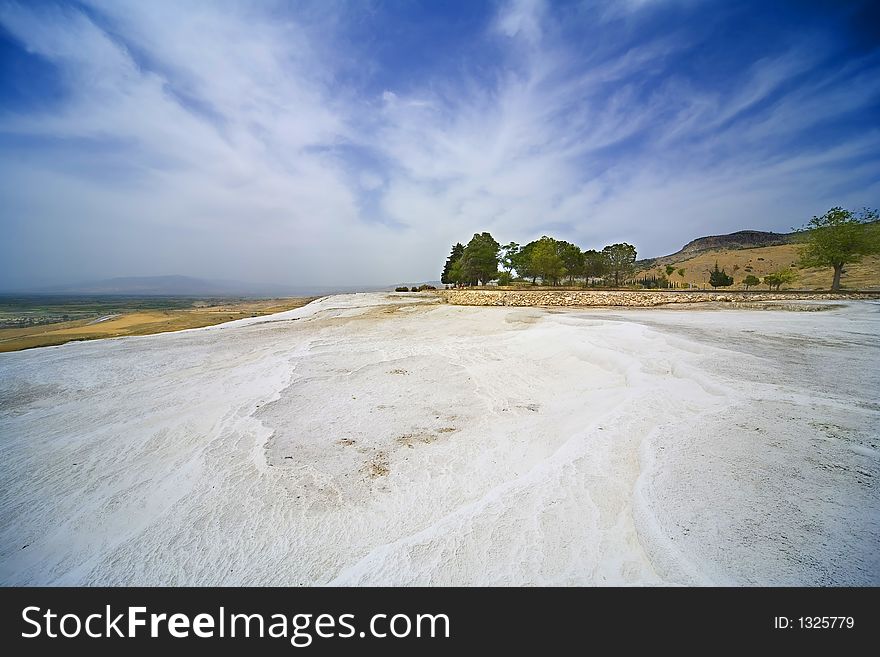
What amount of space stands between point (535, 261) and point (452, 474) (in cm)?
3771

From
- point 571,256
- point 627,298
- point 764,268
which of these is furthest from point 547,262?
point 764,268

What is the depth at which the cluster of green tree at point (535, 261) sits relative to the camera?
135ft

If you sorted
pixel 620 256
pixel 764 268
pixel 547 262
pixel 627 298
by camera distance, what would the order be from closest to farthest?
pixel 627 298 < pixel 547 262 < pixel 620 256 < pixel 764 268

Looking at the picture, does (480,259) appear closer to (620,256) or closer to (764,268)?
(620,256)

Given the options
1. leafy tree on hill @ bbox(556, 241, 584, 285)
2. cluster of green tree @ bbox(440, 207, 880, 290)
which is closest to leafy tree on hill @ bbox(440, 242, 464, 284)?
cluster of green tree @ bbox(440, 207, 880, 290)

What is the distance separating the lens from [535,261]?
3800cm

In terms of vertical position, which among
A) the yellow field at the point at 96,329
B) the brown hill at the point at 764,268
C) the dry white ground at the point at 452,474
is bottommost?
the dry white ground at the point at 452,474

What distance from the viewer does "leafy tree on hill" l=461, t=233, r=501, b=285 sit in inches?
1752

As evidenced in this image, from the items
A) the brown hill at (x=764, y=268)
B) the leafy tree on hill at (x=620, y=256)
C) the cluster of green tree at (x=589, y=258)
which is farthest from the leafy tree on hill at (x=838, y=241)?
the leafy tree on hill at (x=620, y=256)

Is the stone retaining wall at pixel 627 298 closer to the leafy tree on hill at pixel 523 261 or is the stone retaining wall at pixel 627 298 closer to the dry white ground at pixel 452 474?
the dry white ground at pixel 452 474

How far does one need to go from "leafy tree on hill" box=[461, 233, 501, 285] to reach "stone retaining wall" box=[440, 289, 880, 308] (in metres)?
17.2

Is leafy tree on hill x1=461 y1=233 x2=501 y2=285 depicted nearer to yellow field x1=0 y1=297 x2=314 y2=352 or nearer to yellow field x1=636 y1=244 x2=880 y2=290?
yellow field x1=636 y1=244 x2=880 y2=290

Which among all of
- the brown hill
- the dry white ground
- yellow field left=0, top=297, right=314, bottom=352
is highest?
the brown hill
